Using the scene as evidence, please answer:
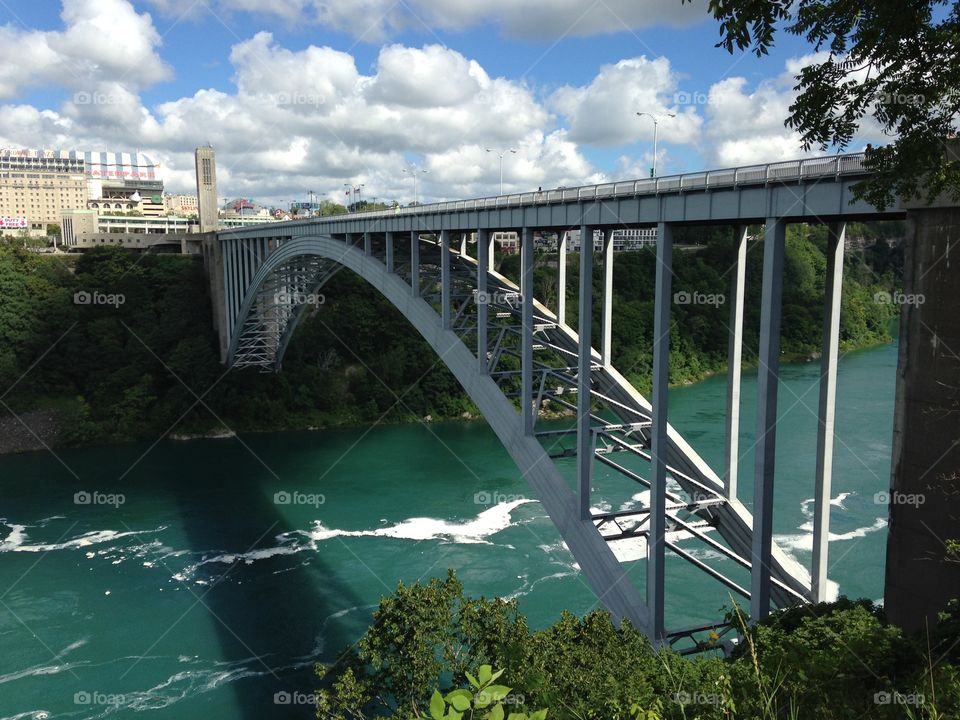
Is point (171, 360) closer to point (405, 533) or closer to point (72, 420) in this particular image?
point (72, 420)

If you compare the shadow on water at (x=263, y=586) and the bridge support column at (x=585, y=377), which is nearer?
the bridge support column at (x=585, y=377)

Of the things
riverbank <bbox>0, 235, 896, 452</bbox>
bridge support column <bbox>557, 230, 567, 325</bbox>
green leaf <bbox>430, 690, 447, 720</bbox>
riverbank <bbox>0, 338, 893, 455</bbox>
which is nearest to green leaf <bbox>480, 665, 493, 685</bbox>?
green leaf <bbox>430, 690, 447, 720</bbox>

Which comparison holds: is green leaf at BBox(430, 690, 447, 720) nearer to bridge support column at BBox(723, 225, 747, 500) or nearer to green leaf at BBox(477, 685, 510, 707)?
green leaf at BBox(477, 685, 510, 707)

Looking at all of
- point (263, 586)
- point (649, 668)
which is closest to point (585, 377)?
point (649, 668)

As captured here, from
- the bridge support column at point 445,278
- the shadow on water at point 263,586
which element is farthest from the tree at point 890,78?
the shadow on water at point 263,586

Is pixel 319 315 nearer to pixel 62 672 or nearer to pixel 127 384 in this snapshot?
pixel 127 384

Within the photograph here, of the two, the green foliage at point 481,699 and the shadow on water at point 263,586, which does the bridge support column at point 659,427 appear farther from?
the shadow on water at point 263,586

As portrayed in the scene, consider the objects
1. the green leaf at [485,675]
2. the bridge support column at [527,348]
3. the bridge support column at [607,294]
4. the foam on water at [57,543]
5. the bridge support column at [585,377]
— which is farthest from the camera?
the foam on water at [57,543]
